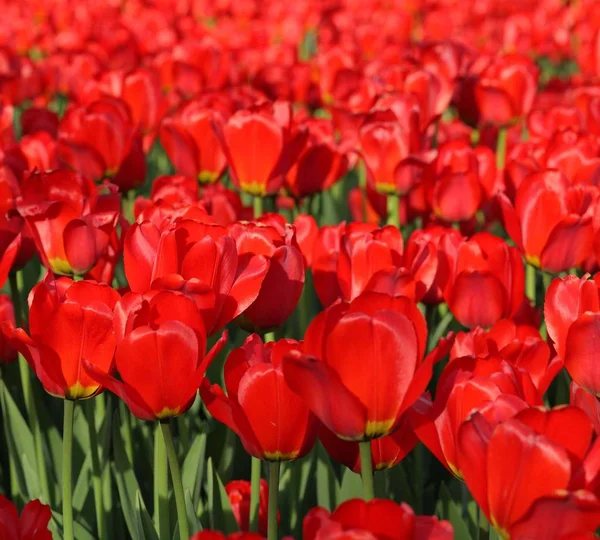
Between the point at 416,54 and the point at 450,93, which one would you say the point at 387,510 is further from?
the point at 416,54

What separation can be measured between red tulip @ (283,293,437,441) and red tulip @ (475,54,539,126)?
199 centimetres

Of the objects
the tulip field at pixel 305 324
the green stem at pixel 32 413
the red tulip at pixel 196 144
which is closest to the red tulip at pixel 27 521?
the tulip field at pixel 305 324

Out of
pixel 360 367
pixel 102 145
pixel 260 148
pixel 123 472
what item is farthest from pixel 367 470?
pixel 102 145

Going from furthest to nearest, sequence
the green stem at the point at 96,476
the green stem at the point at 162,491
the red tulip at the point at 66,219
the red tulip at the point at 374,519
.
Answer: the red tulip at the point at 66,219 < the green stem at the point at 96,476 < the green stem at the point at 162,491 < the red tulip at the point at 374,519

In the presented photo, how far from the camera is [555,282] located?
1.38m

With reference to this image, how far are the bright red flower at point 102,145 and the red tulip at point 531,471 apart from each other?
165 cm

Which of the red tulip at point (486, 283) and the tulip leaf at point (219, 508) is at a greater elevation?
the red tulip at point (486, 283)

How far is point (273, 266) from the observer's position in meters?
1.52

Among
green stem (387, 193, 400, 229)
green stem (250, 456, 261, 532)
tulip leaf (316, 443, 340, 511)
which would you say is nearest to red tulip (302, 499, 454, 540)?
green stem (250, 456, 261, 532)

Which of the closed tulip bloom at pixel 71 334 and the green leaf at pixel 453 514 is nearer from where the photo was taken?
the closed tulip bloom at pixel 71 334

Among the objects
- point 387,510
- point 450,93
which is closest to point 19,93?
point 450,93

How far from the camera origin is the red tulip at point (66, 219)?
69.8 inches

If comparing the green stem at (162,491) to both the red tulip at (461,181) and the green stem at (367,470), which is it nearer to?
the green stem at (367,470)

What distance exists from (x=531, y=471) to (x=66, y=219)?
3.78 feet
